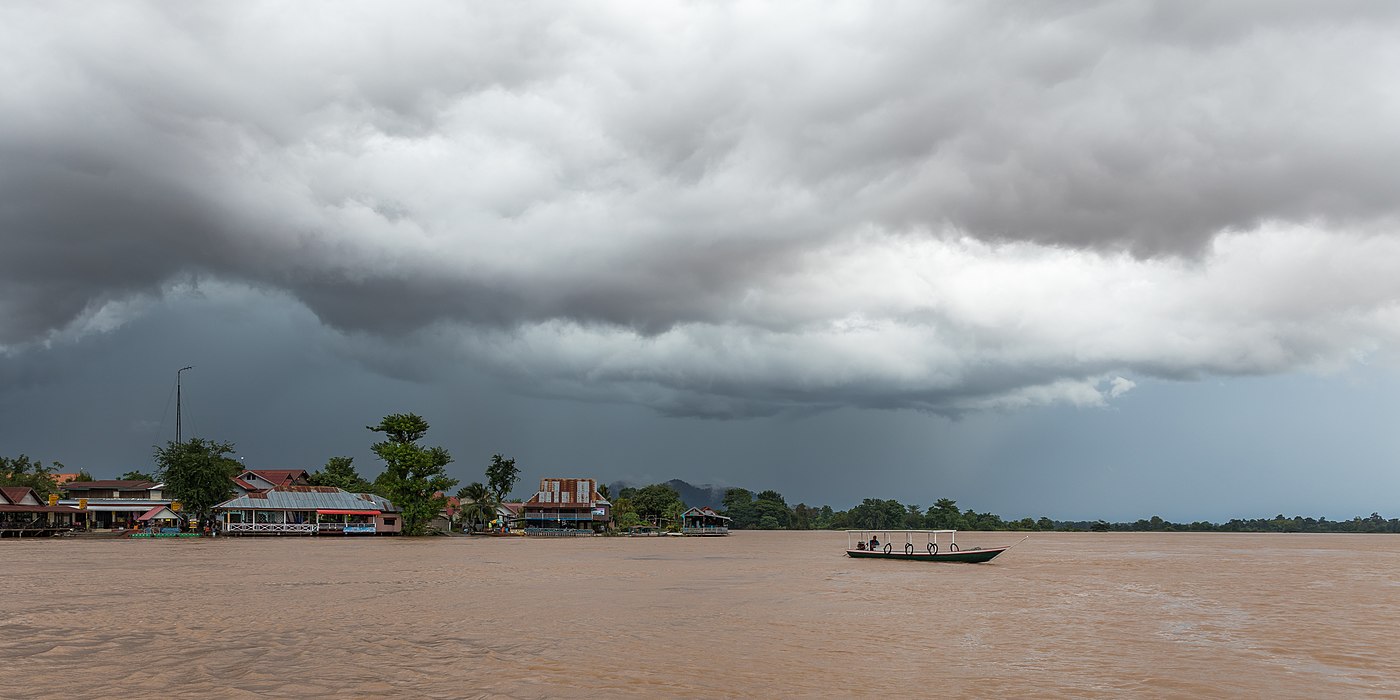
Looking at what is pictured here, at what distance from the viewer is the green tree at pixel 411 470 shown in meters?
104

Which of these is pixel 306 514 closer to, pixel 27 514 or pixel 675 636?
pixel 27 514

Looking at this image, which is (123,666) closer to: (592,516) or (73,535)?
(73,535)

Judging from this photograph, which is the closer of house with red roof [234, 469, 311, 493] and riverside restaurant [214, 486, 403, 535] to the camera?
riverside restaurant [214, 486, 403, 535]

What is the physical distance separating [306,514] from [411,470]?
11937 mm

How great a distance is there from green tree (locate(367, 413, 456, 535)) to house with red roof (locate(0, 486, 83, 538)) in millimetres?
32793

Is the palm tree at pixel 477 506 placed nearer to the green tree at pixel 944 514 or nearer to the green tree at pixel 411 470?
the green tree at pixel 411 470

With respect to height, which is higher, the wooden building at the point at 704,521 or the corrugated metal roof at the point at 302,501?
the corrugated metal roof at the point at 302,501

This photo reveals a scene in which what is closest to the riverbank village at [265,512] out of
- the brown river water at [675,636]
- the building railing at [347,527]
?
the building railing at [347,527]

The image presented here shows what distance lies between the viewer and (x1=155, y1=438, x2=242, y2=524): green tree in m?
98.3

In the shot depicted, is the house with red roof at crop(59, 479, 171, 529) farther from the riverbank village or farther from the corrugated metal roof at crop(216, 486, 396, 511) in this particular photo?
the corrugated metal roof at crop(216, 486, 396, 511)

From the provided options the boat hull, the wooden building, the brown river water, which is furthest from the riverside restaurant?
the boat hull

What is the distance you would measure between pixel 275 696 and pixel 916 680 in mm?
12373

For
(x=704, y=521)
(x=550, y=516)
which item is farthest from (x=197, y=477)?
(x=704, y=521)

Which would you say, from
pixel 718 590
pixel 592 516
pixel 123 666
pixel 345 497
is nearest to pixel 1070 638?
pixel 718 590
